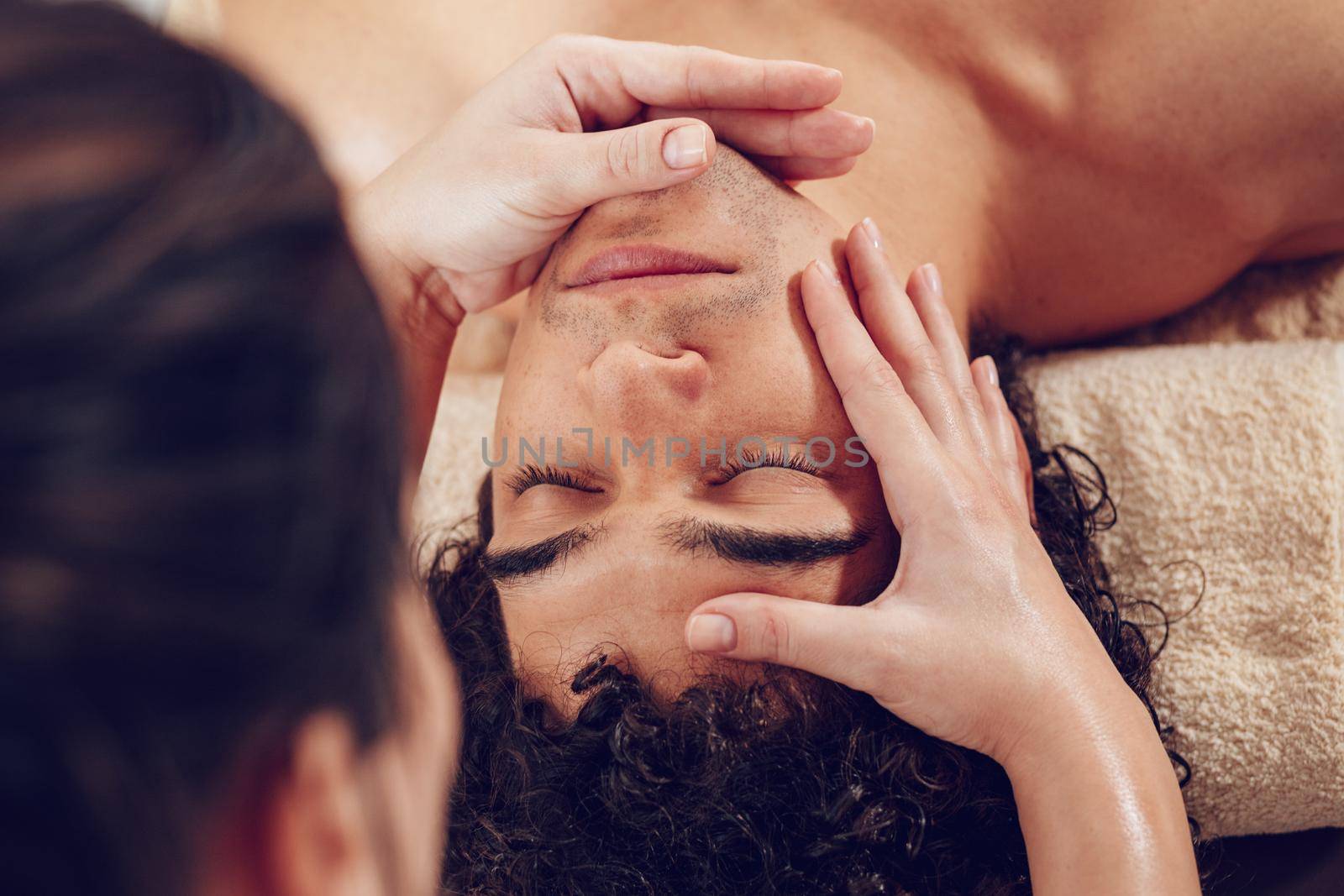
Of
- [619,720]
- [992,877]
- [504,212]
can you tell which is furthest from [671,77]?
[992,877]

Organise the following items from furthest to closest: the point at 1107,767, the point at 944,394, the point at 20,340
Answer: the point at 944,394 < the point at 1107,767 < the point at 20,340

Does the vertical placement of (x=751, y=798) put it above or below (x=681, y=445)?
below

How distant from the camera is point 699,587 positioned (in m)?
0.94

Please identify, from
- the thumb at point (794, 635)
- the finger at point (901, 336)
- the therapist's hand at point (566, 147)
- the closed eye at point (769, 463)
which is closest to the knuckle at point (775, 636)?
the thumb at point (794, 635)

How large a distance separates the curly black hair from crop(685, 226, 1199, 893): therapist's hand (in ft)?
0.19

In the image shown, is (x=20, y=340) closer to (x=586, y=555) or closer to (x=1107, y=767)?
(x=586, y=555)

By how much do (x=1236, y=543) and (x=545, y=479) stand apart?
2.94 feet

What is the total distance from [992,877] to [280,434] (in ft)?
2.91

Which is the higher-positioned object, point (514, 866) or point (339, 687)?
point (339, 687)

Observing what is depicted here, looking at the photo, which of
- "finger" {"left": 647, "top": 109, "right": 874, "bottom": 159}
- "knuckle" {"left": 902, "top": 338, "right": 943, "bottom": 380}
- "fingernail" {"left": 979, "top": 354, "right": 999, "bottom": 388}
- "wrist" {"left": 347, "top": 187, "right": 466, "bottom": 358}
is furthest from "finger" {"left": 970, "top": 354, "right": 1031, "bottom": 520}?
"wrist" {"left": 347, "top": 187, "right": 466, "bottom": 358}

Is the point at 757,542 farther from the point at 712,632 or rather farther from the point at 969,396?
the point at 969,396

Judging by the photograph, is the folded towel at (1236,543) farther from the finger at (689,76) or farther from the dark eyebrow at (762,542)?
the finger at (689,76)

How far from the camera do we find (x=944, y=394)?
1.01 m

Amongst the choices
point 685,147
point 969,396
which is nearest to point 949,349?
point 969,396
